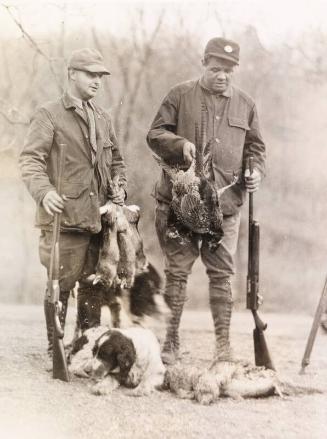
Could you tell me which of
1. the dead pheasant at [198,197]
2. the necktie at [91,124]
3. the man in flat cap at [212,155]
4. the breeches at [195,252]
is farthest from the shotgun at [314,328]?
the necktie at [91,124]

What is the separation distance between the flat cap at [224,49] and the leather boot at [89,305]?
5.24 feet

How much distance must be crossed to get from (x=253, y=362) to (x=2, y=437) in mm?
1497

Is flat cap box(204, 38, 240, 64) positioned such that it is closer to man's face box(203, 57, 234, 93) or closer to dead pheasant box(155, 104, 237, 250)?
man's face box(203, 57, 234, 93)

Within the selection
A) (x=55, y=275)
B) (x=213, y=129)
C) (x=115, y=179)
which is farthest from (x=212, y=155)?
(x=55, y=275)

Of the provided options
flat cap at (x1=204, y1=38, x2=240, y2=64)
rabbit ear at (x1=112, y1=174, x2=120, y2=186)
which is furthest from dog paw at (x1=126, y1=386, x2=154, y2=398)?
flat cap at (x1=204, y1=38, x2=240, y2=64)

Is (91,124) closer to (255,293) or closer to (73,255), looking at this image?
(73,255)

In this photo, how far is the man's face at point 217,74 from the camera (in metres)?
3.59

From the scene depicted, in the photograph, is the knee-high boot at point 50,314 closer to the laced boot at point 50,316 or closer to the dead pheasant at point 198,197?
the laced boot at point 50,316

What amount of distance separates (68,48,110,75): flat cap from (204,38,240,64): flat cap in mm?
637

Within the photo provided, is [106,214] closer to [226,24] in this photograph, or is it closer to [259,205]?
[259,205]

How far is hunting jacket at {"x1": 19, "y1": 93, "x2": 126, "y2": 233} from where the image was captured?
350 cm

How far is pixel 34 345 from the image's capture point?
12.5 ft

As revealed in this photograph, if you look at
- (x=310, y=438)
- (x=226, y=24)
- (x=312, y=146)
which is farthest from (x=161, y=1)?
(x=310, y=438)

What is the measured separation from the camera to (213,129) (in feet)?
11.9
